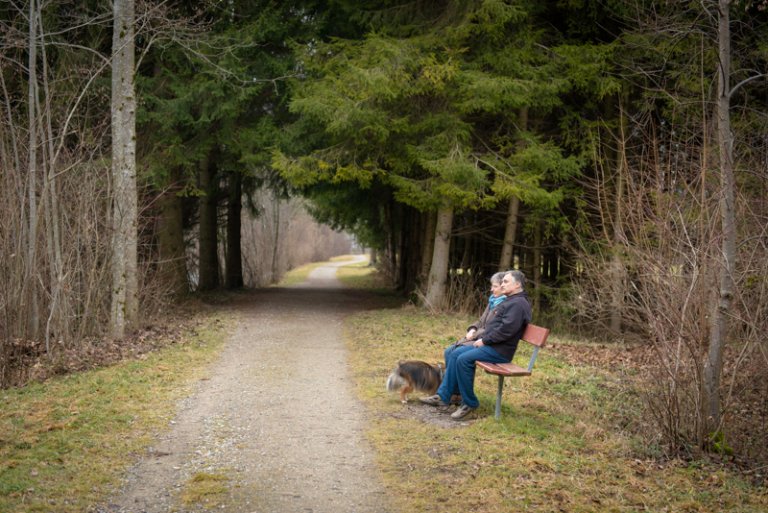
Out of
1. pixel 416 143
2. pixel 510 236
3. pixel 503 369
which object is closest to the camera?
pixel 503 369

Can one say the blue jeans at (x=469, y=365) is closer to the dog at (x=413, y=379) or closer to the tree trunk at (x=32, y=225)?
the dog at (x=413, y=379)

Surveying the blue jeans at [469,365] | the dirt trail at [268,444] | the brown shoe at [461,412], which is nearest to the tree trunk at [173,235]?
the dirt trail at [268,444]

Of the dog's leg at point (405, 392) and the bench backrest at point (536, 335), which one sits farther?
the dog's leg at point (405, 392)

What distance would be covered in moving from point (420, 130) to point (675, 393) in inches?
386

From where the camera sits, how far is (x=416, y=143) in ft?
51.5

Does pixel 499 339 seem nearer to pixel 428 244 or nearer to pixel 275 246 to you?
pixel 428 244

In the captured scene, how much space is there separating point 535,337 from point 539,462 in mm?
1597

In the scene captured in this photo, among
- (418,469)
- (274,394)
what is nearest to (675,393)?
(418,469)

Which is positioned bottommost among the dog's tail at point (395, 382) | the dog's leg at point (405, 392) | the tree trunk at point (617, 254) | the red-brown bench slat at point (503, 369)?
the dog's leg at point (405, 392)

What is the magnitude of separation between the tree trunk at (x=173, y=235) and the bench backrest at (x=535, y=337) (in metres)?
12.2

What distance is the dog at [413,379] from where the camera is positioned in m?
8.02

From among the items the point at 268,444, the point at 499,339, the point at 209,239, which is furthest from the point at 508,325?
the point at 209,239

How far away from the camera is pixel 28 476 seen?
5492 millimetres

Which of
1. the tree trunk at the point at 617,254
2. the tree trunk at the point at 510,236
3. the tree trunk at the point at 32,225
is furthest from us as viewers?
the tree trunk at the point at 510,236
